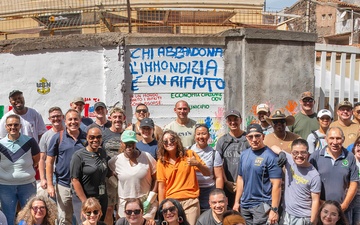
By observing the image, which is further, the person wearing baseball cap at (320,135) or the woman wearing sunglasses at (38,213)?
the person wearing baseball cap at (320,135)

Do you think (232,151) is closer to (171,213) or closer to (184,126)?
(184,126)

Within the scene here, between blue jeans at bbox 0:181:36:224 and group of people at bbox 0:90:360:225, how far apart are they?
13mm

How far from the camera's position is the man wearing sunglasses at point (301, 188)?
4.93 meters

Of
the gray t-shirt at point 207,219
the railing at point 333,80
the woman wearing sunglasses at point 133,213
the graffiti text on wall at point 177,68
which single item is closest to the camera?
the woman wearing sunglasses at point 133,213

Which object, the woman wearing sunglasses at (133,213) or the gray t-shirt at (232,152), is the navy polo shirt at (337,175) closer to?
the gray t-shirt at (232,152)

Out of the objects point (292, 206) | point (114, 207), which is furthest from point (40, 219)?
point (292, 206)

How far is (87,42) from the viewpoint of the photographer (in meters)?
7.89

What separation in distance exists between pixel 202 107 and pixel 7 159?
3.44 m

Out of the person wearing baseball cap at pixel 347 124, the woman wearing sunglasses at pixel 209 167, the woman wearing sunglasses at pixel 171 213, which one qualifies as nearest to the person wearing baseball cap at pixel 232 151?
the woman wearing sunglasses at pixel 209 167

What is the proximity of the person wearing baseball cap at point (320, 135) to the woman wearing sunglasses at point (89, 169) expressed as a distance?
2.67 meters

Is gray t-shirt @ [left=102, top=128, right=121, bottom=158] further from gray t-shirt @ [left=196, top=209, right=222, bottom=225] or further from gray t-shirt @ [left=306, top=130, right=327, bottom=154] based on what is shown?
gray t-shirt @ [left=306, top=130, right=327, bottom=154]

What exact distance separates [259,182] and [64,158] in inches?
94.7

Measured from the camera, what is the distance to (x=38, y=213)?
4.74 metres

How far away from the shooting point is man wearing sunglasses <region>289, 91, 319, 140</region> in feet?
21.1
